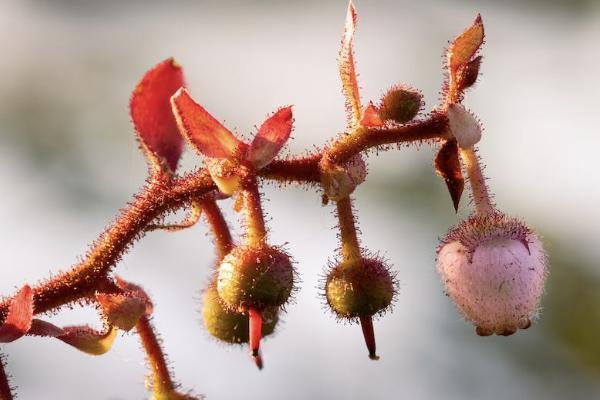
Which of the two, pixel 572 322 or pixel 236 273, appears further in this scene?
pixel 572 322

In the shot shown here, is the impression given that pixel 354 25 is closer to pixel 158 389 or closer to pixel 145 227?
pixel 145 227

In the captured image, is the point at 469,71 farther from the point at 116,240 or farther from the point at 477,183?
the point at 116,240

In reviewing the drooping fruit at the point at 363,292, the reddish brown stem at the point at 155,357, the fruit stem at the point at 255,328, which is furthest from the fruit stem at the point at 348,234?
the reddish brown stem at the point at 155,357

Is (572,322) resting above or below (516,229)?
below

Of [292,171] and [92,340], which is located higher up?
[292,171]

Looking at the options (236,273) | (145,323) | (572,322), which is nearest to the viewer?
(236,273)

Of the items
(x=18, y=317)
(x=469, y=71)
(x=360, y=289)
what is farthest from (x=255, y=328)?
(x=469, y=71)

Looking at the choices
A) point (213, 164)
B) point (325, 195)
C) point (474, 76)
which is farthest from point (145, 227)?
point (474, 76)

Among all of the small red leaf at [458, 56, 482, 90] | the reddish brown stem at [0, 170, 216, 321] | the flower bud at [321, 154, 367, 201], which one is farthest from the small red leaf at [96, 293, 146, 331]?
the small red leaf at [458, 56, 482, 90]
